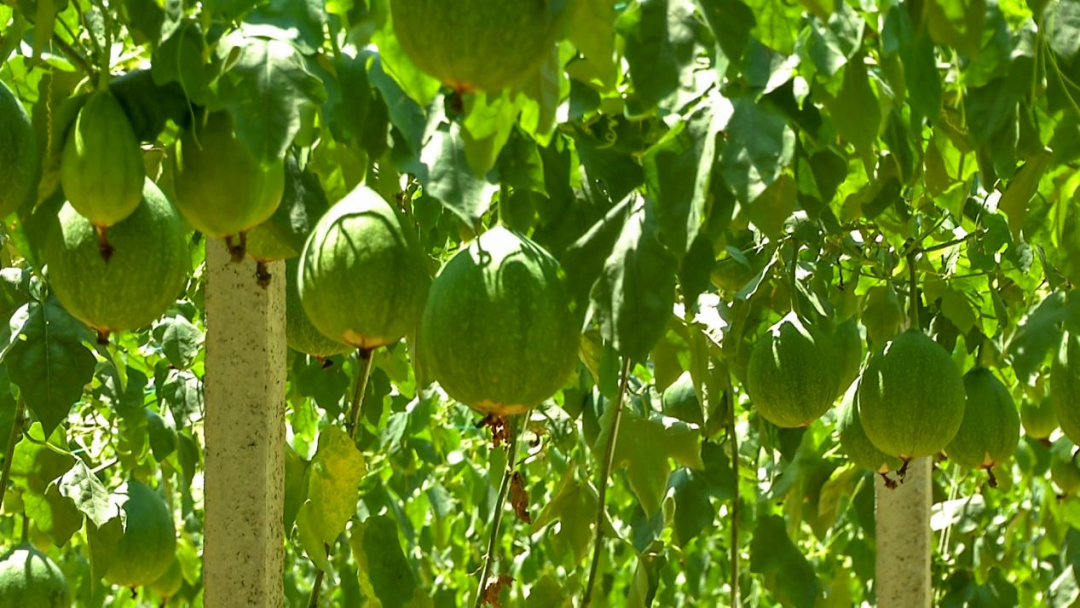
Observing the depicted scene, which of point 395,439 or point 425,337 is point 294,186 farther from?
point 395,439

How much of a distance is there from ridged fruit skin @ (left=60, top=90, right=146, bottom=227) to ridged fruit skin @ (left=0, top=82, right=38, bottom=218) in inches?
2.4

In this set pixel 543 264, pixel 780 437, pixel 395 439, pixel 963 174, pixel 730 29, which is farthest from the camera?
pixel 395 439

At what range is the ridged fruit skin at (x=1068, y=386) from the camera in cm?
212

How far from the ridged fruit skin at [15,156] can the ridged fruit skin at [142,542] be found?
1.37m

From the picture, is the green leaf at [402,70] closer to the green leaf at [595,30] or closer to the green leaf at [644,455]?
the green leaf at [595,30]

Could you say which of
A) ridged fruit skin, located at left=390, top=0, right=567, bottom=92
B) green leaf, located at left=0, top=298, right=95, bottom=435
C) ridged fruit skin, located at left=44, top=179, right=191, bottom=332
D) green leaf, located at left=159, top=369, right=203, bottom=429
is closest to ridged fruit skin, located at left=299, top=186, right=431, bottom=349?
ridged fruit skin, located at left=44, top=179, right=191, bottom=332

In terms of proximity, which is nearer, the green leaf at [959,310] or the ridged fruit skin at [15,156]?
the ridged fruit skin at [15,156]

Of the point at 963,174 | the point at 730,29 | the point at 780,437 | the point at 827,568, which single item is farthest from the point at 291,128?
the point at 827,568

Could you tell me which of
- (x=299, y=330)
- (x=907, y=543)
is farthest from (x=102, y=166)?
(x=907, y=543)

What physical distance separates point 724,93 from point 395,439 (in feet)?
9.77

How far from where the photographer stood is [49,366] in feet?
6.67

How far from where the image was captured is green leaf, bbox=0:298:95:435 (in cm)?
203

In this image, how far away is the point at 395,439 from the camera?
4.26 m

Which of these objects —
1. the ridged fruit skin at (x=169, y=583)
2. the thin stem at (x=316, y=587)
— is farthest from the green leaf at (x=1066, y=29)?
the ridged fruit skin at (x=169, y=583)
